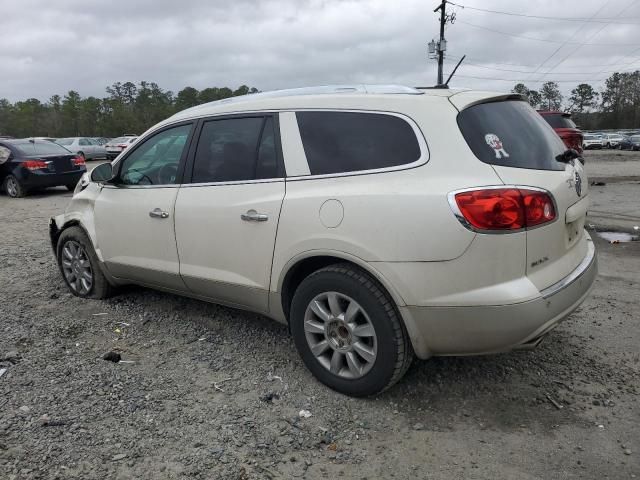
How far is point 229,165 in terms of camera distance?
3.66m

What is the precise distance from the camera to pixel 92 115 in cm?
6384

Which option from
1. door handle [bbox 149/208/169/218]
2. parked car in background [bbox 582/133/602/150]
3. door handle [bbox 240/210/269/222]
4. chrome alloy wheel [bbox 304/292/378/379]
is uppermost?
door handle [bbox 240/210/269/222]

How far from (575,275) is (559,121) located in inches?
445

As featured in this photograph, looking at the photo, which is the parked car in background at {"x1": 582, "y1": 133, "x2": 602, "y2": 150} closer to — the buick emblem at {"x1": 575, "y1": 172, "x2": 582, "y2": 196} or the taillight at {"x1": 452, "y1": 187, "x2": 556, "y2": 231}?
the buick emblem at {"x1": 575, "y1": 172, "x2": 582, "y2": 196}

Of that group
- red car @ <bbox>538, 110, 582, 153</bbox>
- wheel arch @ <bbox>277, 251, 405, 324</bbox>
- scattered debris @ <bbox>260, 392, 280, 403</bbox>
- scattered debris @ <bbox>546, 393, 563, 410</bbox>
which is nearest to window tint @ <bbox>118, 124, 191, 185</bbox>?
wheel arch @ <bbox>277, 251, 405, 324</bbox>

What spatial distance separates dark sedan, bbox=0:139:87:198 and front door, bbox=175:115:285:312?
11.1 m

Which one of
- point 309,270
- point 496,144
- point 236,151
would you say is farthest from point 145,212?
point 496,144

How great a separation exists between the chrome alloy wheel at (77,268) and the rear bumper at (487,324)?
10.9ft

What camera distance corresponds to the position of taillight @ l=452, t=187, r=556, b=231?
8.59 ft

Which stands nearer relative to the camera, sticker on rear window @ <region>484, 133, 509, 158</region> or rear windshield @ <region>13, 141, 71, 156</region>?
sticker on rear window @ <region>484, 133, 509, 158</region>

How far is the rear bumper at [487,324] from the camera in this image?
2.67 metres

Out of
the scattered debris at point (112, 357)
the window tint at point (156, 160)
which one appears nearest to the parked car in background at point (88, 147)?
the window tint at point (156, 160)

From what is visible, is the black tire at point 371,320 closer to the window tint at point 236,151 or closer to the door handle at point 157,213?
the window tint at point 236,151

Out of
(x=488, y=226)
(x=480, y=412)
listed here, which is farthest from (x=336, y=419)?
(x=488, y=226)
